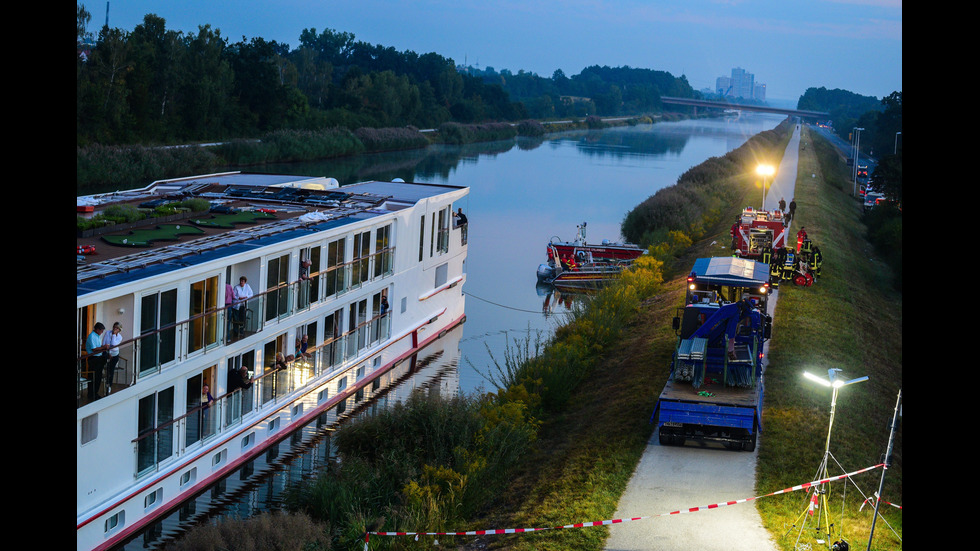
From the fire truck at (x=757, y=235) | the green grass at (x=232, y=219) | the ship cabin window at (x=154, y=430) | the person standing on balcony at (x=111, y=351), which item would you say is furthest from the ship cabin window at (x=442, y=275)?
the person standing on balcony at (x=111, y=351)

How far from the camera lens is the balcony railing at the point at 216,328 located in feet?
47.3

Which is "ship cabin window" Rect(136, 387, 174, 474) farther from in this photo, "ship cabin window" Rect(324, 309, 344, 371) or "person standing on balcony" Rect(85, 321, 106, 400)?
"ship cabin window" Rect(324, 309, 344, 371)

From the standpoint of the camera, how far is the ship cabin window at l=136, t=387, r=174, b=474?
591 inches

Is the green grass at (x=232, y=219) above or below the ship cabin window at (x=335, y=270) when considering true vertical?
above

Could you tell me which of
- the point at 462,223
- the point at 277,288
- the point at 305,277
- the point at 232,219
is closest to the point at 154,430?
the point at 277,288

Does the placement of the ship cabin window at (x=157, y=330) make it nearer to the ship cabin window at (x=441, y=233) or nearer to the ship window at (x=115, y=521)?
the ship window at (x=115, y=521)

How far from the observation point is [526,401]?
19766mm

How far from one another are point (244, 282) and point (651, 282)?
1804 centimetres

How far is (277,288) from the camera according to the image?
754 inches

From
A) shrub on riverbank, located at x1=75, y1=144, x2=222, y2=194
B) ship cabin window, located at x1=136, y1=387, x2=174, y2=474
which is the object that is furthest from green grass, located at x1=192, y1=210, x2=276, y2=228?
shrub on riverbank, located at x1=75, y1=144, x2=222, y2=194

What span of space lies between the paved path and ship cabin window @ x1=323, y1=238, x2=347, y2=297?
8.54 meters

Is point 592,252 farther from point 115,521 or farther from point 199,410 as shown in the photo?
point 115,521
